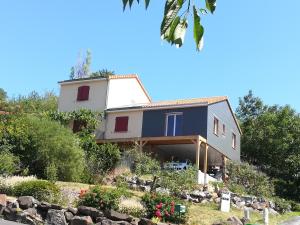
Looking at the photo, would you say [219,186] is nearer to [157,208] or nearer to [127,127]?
[127,127]

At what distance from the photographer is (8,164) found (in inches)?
822

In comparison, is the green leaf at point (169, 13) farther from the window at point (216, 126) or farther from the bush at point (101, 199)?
the window at point (216, 126)

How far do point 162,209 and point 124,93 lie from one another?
72.2 ft

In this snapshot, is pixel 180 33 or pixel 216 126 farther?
pixel 216 126

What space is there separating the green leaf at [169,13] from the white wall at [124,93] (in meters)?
34.3

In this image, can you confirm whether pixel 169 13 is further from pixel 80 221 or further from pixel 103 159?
pixel 103 159

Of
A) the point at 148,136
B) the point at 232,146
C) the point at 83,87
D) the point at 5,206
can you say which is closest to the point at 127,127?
the point at 148,136

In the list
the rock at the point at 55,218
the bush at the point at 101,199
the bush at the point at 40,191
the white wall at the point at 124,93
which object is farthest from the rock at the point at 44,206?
the white wall at the point at 124,93

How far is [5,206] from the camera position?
1586 cm

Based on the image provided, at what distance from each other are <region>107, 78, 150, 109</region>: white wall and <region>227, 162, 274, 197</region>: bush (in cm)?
960

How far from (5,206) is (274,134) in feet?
97.9

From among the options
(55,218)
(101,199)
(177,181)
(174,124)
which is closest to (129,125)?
(174,124)

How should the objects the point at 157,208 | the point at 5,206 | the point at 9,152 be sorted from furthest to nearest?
the point at 9,152 < the point at 157,208 < the point at 5,206

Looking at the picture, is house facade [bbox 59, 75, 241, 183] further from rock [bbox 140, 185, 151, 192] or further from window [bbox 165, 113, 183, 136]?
rock [bbox 140, 185, 151, 192]
